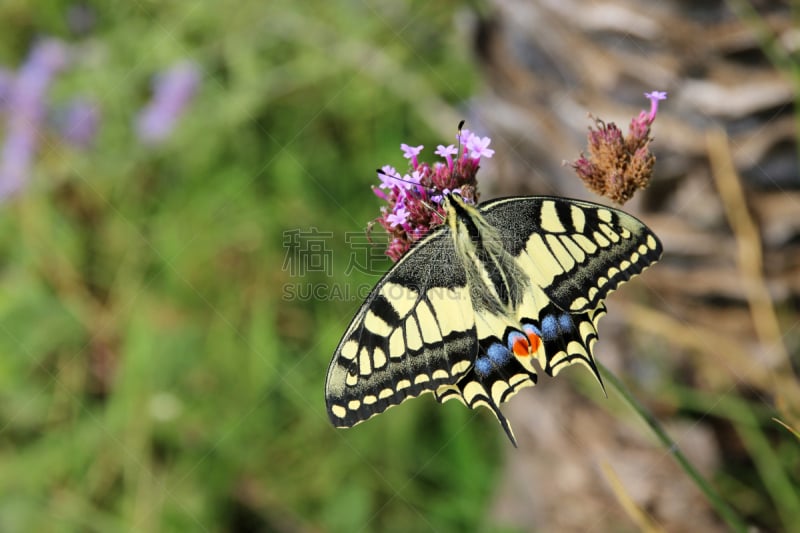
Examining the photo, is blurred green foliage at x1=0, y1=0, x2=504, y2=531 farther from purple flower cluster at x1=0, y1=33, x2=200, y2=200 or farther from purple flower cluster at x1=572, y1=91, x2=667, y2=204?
purple flower cluster at x1=572, y1=91, x2=667, y2=204

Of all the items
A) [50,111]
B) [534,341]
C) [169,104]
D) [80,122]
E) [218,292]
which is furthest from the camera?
[50,111]

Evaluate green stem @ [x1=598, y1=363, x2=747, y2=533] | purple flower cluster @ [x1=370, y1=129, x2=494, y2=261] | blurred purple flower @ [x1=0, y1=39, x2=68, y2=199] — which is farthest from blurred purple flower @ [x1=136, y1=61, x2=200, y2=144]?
green stem @ [x1=598, y1=363, x2=747, y2=533]

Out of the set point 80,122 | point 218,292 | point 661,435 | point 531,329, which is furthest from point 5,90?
point 661,435

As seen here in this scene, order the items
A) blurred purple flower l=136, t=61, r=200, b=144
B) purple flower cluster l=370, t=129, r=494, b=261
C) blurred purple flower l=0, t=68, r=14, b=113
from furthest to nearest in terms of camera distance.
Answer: blurred purple flower l=0, t=68, r=14, b=113
blurred purple flower l=136, t=61, r=200, b=144
purple flower cluster l=370, t=129, r=494, b=261

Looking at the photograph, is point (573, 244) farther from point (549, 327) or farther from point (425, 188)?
point (425, 188)

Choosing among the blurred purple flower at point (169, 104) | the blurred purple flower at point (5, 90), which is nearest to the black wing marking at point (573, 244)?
the blurred purple flower at point (169, 104)
